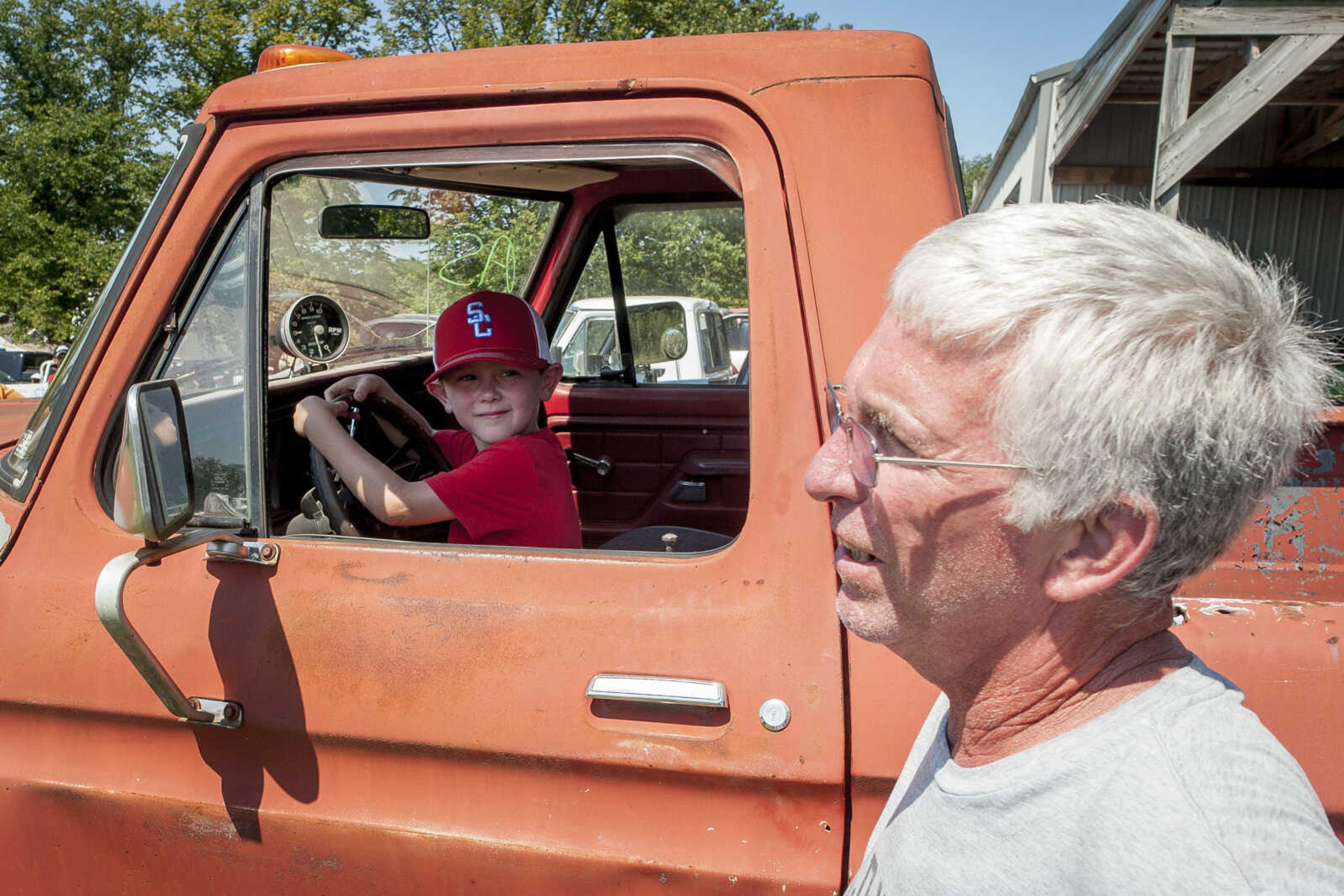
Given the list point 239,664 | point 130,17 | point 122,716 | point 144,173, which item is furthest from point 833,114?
point 130,17

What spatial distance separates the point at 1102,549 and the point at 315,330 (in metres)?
1.73

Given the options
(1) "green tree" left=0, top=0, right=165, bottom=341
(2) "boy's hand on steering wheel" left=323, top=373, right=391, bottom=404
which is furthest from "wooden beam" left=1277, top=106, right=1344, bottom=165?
(1) "green tree" left=0, top=0, right=165, bottom=341

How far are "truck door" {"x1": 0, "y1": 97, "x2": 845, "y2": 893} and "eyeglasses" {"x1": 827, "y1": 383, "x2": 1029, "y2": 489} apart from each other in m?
0.32

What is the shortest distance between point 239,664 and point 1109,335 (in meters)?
1.28

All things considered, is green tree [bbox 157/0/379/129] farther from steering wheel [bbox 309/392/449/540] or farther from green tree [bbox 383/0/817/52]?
steering wheel [bbox 309/392/449/540]

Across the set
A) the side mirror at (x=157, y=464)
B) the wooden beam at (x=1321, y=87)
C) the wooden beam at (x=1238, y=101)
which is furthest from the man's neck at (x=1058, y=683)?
the wooden beam at (x=1321, y=87)

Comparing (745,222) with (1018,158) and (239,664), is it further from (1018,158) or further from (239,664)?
(1018,158)

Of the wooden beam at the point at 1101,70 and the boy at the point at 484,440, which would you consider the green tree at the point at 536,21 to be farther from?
the boy at the point at 484,440

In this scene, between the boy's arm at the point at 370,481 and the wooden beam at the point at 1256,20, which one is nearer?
the boy's arm at the point at 370,481

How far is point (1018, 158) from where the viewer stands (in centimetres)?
1439

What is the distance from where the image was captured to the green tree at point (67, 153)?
20.8m

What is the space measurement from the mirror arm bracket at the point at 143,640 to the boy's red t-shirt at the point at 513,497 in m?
0.43

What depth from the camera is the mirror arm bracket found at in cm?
134

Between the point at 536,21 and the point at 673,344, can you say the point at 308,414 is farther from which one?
the point at 536,21
